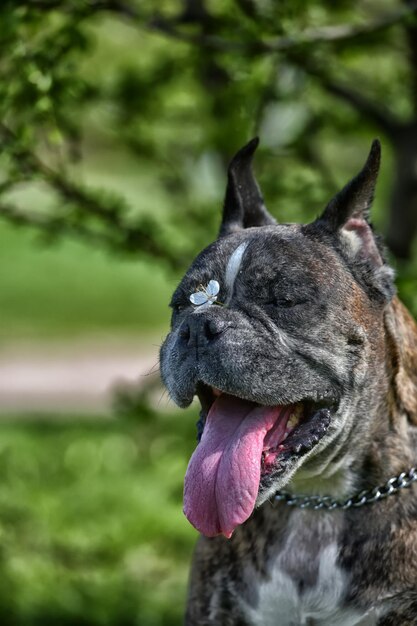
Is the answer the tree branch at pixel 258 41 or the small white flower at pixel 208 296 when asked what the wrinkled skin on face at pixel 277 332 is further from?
the tree branch at pixel 258 41

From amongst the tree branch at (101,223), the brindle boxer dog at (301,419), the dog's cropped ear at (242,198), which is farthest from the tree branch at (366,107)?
the brindle boxer dog at (301,419)

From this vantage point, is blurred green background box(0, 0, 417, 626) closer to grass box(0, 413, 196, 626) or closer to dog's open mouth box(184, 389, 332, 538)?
grass box(0, 413, 196, 626)

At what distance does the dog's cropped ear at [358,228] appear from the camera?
158 inches

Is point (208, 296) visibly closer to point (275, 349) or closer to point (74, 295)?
point (275, 349)

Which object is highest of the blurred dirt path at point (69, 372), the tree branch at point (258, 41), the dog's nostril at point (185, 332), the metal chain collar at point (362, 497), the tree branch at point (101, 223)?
the blurred dirt path at point (69, 372)

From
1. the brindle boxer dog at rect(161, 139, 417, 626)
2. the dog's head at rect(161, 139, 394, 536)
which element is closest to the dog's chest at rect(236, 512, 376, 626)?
the brindle boxer dog at rect(161, 139, 417, 626)

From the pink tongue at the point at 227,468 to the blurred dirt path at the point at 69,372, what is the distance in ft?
21.8

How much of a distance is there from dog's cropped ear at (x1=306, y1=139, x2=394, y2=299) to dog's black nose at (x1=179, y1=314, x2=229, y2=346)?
0.54 metres

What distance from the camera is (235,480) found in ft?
12.3

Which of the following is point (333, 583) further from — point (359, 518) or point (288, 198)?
point (288, 198)

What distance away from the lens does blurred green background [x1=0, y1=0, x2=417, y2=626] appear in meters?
5.38

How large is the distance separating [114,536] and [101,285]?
786 centimetres

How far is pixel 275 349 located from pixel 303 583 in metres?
0.85

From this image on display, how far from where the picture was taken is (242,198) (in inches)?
178
